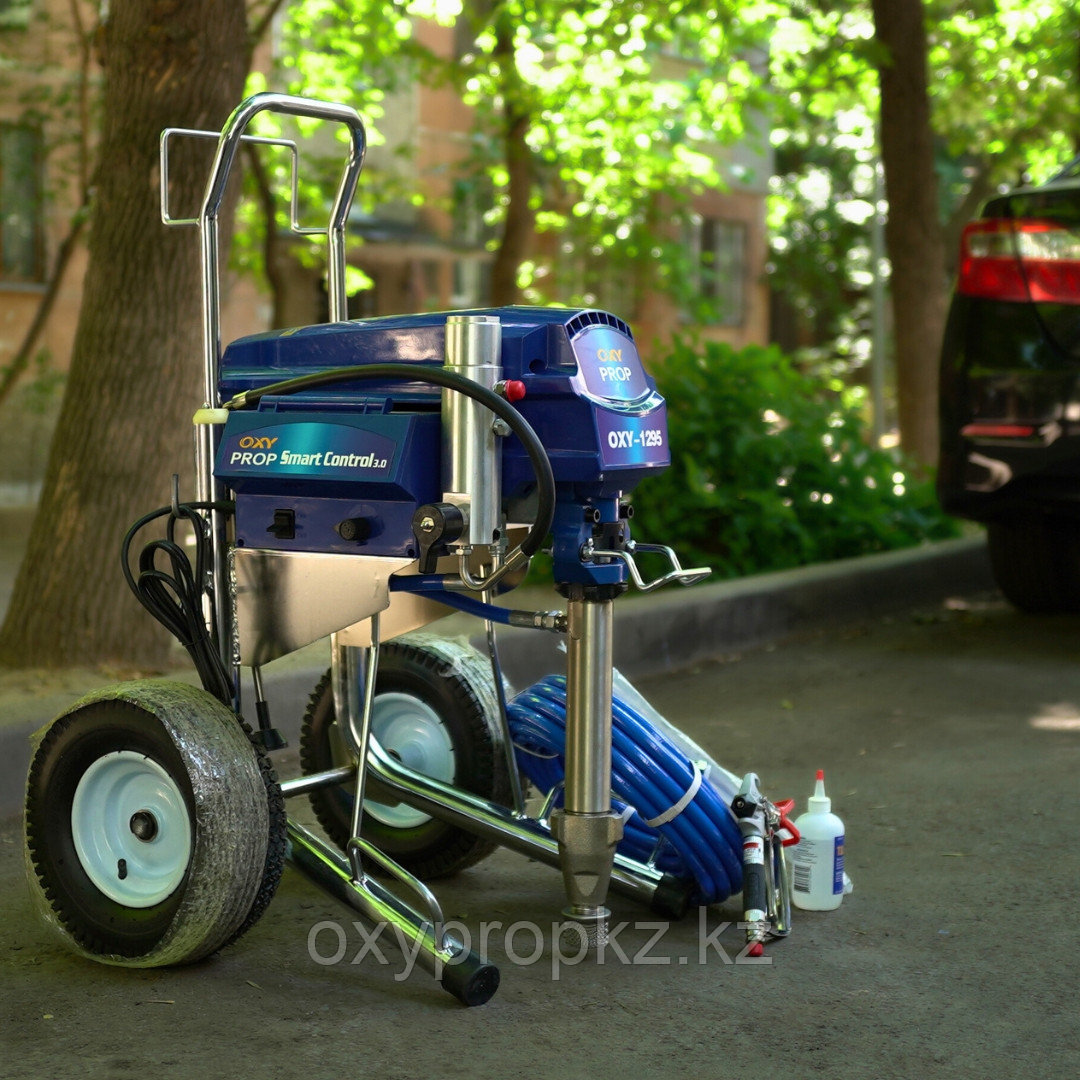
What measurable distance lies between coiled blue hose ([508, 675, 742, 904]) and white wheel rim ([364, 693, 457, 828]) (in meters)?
0.22

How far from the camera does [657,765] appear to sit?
135 inches

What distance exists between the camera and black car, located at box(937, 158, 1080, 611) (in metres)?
5.65

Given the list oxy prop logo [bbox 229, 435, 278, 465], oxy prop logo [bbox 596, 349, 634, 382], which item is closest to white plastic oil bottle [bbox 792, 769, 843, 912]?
oxy prop logo [bbox 596, 349, 634, 382]

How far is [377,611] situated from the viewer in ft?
10.0

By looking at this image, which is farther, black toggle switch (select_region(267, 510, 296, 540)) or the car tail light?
the car tail light

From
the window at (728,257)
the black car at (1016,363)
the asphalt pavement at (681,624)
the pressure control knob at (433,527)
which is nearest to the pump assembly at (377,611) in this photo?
the pressure control knob at (433,527)

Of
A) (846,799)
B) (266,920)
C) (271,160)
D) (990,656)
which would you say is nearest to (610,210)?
(271,160)

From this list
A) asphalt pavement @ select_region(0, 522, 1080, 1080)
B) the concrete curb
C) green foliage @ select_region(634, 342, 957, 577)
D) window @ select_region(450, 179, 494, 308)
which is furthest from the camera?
window @ select_region(450, 179, 494, 308)

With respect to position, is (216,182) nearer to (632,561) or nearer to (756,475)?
(632,561)

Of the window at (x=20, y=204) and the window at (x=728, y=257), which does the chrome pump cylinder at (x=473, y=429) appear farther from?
the window at (x=728, y=257)

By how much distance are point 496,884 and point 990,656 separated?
10.7ft

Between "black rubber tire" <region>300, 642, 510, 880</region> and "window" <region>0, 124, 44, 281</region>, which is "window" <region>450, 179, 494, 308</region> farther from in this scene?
"black rubber tire" <region>300, 642, 510, 880</region>

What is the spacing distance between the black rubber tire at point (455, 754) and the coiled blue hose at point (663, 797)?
0.37 ft

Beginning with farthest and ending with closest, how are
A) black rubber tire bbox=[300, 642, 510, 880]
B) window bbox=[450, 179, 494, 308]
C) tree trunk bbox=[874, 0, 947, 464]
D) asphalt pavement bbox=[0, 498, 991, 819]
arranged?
window bbox=[450, 179, 494, 308]
tree trunk bbox=[874, 0, 947, 464]
asphalt pavement bbox=[0, 498, 991, 819]
black rubber tire bbox=[300, 642, 510, 880]
